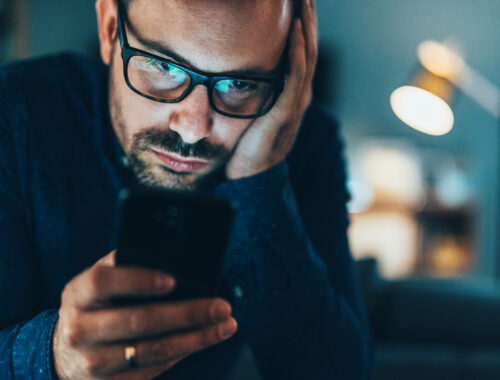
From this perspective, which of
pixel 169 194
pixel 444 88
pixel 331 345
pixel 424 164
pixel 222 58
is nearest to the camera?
pixel 169 194

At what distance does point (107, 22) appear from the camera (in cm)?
82

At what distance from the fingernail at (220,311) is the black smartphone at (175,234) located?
0.03m

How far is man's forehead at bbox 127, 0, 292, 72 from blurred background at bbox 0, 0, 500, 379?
300cm

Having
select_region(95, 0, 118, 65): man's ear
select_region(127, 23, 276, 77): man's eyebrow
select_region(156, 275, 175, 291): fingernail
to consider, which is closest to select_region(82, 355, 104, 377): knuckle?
select_region(156, 275, 175, 291): fingernail

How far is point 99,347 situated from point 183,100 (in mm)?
405

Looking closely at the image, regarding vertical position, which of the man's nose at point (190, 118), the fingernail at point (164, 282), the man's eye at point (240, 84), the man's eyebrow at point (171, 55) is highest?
the man's eyebrow at point (171, 55)

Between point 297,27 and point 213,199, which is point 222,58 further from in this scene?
point 213,199

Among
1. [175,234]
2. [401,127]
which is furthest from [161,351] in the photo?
[401,127]

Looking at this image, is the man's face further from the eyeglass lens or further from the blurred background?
the blurred background

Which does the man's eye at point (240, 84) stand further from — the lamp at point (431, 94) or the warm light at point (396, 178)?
the warm light at point (396, 178)

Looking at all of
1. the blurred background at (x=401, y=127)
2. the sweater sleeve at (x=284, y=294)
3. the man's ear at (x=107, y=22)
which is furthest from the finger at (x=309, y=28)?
the blurred background at (x=401, y=127)

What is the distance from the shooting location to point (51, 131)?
2.78 ft

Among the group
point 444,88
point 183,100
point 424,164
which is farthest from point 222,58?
point 424,164

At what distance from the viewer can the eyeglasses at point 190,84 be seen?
2.37ft
